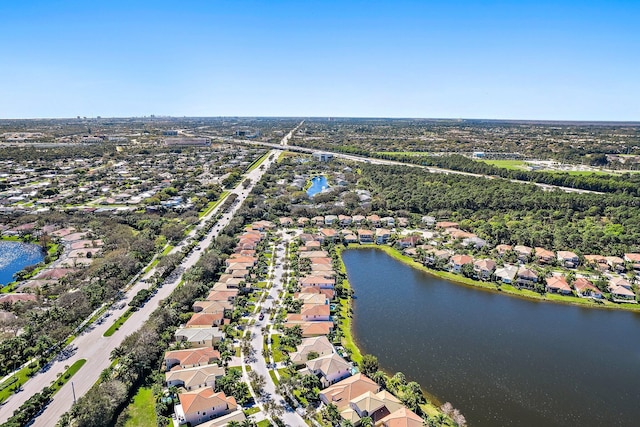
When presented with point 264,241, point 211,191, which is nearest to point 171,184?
point 211,191

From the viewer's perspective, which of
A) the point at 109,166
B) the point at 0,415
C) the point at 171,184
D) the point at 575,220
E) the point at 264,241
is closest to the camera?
the point at 0,415

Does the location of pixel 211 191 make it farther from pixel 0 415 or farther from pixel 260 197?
pixel 0 415

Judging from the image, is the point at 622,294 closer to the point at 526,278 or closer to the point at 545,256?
the point at 526,278

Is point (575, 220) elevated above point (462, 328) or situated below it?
above

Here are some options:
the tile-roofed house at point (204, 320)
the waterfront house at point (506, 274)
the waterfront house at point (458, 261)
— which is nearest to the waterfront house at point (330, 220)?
the waterfront house at point (458, 261)

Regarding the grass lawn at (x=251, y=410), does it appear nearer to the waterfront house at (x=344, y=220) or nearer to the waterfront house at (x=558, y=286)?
the waterfront house at (x=558, y=286)

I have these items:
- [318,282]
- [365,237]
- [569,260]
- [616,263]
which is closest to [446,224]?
[365,237]
